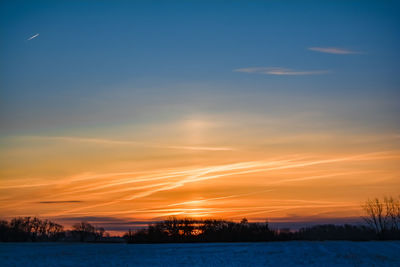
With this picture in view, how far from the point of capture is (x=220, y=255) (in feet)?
146

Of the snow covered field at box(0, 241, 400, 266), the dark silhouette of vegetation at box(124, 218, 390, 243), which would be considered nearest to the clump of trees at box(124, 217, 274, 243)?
the dark silhouette of vegetation at box(124, 218, 390, 243)

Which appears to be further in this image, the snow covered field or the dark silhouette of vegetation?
the dark silhouette of vegetation

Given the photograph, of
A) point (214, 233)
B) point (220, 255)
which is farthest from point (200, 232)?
point (220, 255)

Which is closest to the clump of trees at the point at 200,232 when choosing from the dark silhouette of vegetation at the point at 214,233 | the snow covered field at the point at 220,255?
the dark silhouette of vegetation at the point at 214,233

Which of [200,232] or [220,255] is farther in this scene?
[200,232]

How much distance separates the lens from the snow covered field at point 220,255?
4047cm

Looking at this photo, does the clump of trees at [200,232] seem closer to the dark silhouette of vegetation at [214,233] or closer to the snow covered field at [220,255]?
the dark silhouette of vegetation at [214,233]

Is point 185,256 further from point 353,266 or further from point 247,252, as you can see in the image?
point 353,266

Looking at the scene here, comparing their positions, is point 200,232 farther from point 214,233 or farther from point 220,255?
point 220,255

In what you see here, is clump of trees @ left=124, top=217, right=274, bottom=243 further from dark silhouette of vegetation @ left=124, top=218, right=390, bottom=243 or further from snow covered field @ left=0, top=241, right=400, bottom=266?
snow covered field @ left=0, top=241, right=400, bottom=266

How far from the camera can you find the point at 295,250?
154ft

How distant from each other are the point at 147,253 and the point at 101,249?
244 inches

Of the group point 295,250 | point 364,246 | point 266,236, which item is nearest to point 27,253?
point 295,250

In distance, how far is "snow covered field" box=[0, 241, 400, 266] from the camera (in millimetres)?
40469
